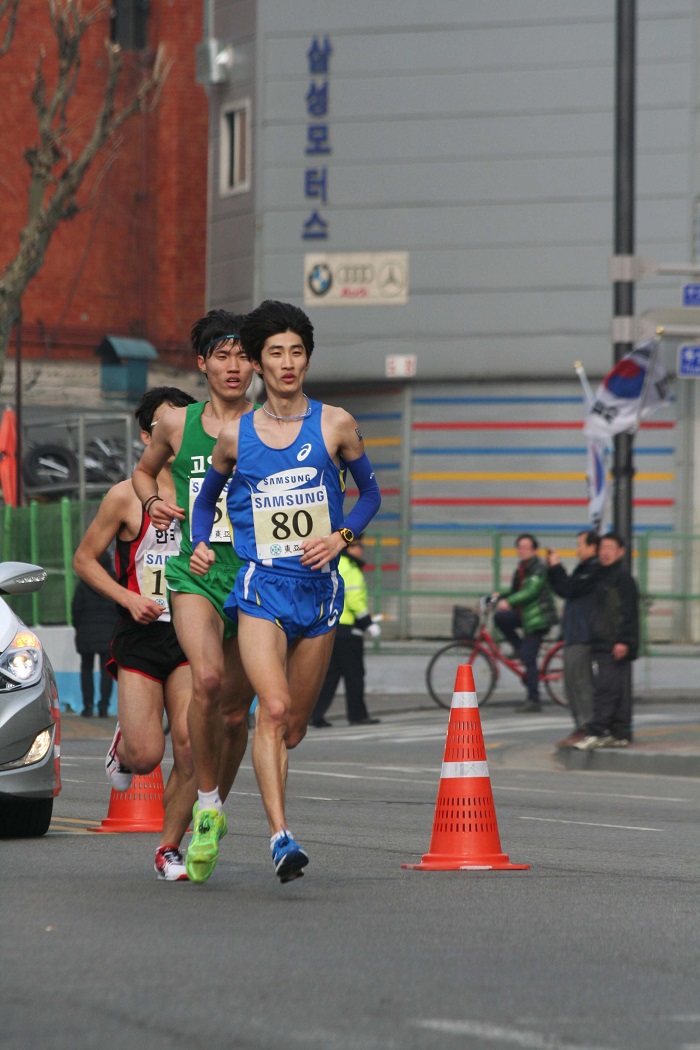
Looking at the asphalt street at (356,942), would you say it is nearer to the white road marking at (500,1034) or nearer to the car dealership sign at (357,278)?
the white road marking at (500,1034)

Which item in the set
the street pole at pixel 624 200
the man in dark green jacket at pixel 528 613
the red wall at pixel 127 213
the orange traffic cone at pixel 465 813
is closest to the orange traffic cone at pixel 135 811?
the orange traffic cone at pixel 465 813

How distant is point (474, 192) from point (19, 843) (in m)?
22.9

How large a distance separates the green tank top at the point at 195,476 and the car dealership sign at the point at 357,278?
23221 millimetres

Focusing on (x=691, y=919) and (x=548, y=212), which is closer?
(x=691, y=919)

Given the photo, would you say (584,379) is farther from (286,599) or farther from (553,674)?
(286,599)

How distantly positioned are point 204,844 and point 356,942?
1.19 meters

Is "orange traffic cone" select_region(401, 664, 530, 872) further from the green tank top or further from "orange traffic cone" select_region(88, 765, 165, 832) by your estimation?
"orange traffic cone" select_region(88, 765, 165, 832)

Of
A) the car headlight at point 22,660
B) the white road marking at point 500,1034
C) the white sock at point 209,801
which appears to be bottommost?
the white road marking at point 500,1034

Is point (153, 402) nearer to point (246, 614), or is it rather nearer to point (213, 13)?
point (246, 614)

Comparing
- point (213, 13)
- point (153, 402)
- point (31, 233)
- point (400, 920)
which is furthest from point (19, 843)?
point (213, 13)

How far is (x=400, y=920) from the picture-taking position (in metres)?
6.60

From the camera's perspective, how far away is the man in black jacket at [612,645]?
648 inches

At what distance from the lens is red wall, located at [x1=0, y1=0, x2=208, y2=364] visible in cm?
4488

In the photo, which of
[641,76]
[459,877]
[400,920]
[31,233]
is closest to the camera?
[400,920]
